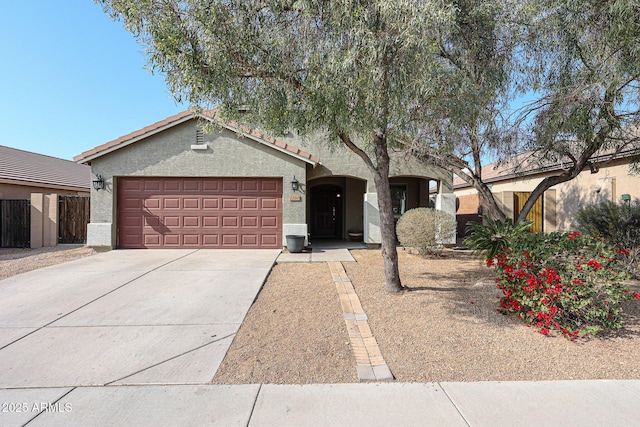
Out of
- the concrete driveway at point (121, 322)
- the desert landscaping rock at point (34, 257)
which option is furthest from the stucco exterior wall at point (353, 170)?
the desert landscaping rock at point (34, 257)

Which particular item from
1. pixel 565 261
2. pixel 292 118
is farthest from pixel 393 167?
pixel 565 261

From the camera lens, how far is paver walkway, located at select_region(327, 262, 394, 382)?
3329 mm

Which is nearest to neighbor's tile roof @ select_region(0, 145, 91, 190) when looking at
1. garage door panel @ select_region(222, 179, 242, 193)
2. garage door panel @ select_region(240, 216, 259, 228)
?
garage door panel @ select_region(222, 179, 242, 193)

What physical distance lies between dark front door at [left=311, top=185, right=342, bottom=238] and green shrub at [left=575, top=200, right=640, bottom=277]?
30.3ft

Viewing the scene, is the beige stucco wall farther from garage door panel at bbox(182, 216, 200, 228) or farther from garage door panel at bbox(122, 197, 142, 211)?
garage door panel at bbox(122, 197, 142, 211)

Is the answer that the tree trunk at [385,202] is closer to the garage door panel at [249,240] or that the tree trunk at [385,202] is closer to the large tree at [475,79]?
the large tree at [475,79]

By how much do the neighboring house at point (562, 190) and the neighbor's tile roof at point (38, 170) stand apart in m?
19.6

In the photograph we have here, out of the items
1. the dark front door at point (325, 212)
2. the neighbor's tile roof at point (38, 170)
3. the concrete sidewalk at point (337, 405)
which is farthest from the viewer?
the dark front door at point (325, 212)

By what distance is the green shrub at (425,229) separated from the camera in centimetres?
973

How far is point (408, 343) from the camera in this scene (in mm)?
3988

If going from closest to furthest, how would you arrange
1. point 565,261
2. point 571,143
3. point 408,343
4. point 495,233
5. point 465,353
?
point 465,353 < point 408,343 < point 565,261 < point 495,233 < point 571,143

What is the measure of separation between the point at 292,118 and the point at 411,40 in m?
2.25

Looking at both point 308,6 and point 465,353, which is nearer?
point 465,353

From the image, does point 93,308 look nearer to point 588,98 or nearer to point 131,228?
point 131,228
